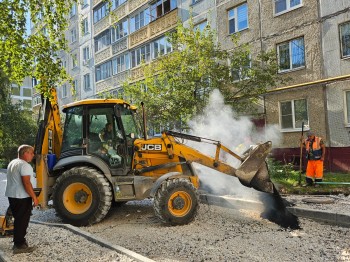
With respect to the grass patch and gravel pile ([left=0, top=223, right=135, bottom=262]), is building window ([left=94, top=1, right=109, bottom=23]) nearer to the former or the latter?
the grass patch

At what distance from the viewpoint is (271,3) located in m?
19.8

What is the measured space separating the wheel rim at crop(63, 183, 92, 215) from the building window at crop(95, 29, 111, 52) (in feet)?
95.8

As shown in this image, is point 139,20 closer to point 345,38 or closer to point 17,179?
point 345,38

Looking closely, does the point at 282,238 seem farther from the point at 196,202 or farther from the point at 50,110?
the point at 50,110

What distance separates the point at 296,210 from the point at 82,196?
4.39 m

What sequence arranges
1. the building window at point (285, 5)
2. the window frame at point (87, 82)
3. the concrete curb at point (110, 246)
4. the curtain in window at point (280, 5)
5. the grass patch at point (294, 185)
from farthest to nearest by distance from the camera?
the window frame at point (87, 82)
the curtain in window at point (280, 5)
the building window at point (285, 5)
the grass patch at point (294, 185)
the concrete curb at point (110, 246)

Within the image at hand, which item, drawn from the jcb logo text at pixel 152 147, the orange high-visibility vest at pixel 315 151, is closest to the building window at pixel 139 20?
the orange high-visibility vest at pixel 315 151

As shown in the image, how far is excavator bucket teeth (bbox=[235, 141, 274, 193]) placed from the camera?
8.05 m

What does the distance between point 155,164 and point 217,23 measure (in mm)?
16006

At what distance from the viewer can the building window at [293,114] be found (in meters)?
18.2

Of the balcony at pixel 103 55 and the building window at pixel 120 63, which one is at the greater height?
the balcony at pixel 103 55

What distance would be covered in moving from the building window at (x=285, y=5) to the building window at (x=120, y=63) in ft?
50.5

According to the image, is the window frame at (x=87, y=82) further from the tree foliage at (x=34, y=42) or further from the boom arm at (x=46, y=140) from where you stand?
the tree foliage at (x=34, y=42)

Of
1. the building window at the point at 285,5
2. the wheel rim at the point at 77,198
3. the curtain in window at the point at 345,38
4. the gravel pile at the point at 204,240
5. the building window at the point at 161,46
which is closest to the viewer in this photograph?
the gravel pile at the point at 204,240
